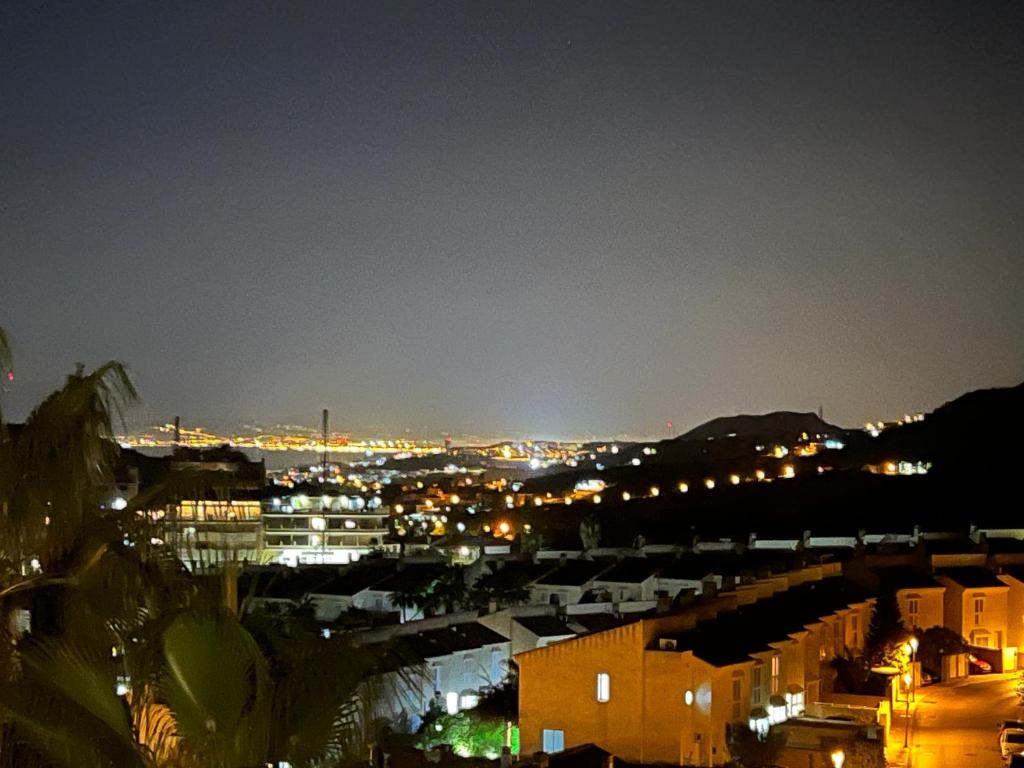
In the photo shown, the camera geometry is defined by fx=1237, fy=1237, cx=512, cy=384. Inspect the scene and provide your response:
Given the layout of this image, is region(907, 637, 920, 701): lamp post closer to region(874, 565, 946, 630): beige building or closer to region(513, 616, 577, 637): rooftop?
region(874, 565, 946, 630): beige building

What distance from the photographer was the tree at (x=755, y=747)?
19.0m

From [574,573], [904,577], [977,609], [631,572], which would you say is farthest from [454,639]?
[574,573]

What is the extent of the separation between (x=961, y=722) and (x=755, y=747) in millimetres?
8004

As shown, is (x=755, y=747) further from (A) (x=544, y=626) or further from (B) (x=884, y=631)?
(A) (x=544, y=626)

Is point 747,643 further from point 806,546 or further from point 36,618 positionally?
point 806,546

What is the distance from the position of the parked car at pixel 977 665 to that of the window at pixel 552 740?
15656 mm

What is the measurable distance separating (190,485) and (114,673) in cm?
70

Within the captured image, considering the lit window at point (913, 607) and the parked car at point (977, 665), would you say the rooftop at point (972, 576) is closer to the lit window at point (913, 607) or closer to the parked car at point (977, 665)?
the lit window at point (913, 607)

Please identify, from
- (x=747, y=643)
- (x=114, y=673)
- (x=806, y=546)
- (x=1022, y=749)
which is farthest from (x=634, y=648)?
(x=806, y=546)

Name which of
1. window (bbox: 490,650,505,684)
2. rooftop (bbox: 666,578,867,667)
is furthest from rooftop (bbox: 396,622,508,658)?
rooftop (bbox: 666,578,867,667)

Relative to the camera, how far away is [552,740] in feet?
66.8

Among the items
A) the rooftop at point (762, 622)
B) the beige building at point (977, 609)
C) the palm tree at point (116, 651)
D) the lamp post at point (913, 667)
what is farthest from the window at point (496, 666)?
the palm tree at point (116, 651)

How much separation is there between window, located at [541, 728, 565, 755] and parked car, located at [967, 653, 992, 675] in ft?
51.4

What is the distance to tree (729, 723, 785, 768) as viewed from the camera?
18969mm
